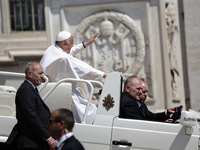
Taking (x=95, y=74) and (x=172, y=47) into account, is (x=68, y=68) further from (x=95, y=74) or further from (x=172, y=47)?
(x=172, y=47)

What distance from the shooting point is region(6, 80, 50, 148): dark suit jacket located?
618 cm

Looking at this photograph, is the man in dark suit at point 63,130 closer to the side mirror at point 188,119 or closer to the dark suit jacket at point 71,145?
the dark suit jacket at point 71,145

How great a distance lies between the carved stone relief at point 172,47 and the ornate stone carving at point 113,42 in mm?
→ 674

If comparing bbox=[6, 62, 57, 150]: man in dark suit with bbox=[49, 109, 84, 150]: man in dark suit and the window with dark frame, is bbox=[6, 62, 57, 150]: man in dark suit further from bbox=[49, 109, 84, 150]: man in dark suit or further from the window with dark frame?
the window with dark frame

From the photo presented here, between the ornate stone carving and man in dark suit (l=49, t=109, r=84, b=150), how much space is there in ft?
27.1

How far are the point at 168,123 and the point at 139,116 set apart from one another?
0.36 meters

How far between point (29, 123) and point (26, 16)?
789 centimetres

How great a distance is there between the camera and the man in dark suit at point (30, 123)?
20.3 ft

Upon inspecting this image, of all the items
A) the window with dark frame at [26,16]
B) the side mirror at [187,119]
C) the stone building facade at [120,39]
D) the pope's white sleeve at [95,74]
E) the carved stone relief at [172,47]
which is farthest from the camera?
the window with dark frame at [26,16]

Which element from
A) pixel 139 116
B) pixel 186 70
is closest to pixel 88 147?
pixel 139 116

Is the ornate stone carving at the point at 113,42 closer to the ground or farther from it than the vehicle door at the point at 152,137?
farther from it

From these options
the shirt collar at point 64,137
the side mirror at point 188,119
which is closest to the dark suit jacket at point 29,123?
the side mirror at point 188,119

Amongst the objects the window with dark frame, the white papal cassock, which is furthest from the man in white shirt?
the window with dark frame

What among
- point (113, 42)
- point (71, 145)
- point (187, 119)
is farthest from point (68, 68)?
point (113, 42)
